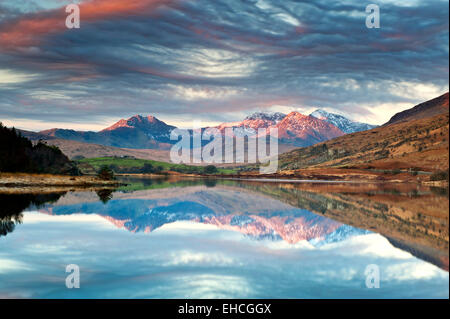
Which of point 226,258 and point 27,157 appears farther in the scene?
point 27,157

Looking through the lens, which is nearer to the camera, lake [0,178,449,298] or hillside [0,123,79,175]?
lake [0,178,449,298]

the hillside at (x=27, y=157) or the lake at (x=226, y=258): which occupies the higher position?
the hillside at (x=27, y=157)

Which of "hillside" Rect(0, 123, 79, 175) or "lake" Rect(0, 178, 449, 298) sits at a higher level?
"hillside" Rect(0, 123, 79, 175)

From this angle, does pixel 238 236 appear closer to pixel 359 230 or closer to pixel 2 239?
pixel 359 230

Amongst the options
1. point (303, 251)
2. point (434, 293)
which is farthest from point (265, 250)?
point (434, 293)

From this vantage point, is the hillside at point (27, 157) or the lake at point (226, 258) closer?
the lake at point (226, 258)

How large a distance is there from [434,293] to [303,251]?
28.5 ft

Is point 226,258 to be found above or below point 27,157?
below

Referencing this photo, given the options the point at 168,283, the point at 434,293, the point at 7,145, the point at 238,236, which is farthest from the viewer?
the point at 7,145

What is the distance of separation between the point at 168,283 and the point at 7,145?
10869cm
